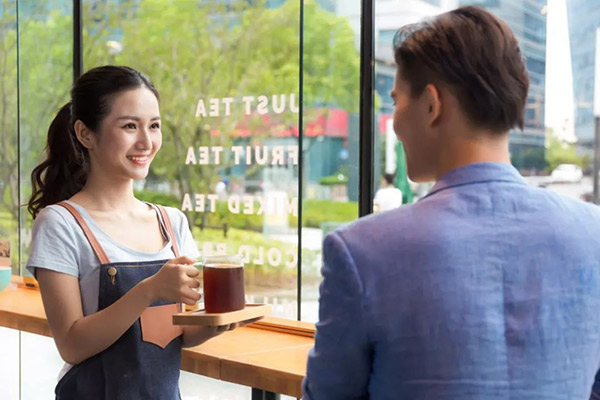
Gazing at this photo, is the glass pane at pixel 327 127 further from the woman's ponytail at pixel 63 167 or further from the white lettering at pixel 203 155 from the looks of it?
the woman's ponytail at pixel 63 167

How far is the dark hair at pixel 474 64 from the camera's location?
3.38ft

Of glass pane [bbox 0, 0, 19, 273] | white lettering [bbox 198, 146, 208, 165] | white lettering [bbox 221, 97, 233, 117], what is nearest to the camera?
white lettering [bbox 221, 97, 233, 117]

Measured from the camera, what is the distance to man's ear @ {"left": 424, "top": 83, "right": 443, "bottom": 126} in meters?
1.04

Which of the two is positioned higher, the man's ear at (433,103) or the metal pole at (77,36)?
the metal pole at (77,36)

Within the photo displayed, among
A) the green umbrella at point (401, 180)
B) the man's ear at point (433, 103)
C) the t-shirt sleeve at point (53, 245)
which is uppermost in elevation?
the man's ear at point (433, 103)

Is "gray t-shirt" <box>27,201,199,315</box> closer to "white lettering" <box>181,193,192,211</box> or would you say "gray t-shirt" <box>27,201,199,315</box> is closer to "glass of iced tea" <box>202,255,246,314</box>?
"glass of iced tea" <box>202,255,246,314</box>

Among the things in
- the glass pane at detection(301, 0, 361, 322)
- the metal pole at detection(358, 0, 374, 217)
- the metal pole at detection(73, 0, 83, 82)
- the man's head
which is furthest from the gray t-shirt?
the metal pole at detection(73, 0, 83, 82)

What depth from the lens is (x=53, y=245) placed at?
184cm

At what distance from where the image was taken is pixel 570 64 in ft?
8.95

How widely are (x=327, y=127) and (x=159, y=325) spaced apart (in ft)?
5.24

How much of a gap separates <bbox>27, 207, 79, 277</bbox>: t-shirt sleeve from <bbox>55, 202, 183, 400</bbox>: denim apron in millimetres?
41

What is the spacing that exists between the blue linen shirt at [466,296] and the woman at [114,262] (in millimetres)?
815

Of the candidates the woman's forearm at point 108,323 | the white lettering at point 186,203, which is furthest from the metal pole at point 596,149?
the white lettering at point 186,203

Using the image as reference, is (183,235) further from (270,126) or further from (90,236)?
(270,126)
